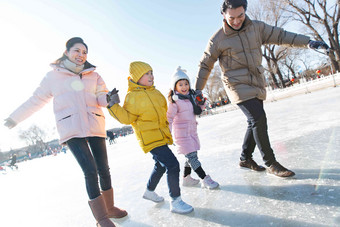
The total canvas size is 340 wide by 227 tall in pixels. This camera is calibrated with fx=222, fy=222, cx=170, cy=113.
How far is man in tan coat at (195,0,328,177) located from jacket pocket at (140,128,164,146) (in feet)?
2.72

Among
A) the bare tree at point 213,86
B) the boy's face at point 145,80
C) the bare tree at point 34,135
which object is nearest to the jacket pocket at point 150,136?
the boy's face at point 145,80

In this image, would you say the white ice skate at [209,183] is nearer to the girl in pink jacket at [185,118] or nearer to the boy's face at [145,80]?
the girl in pink jacket at [185,118]

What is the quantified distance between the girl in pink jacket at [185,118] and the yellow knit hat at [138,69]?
450 millimetres

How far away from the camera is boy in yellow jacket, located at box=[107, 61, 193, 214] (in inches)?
69.6

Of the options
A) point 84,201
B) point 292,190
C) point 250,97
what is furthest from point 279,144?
point 84,201

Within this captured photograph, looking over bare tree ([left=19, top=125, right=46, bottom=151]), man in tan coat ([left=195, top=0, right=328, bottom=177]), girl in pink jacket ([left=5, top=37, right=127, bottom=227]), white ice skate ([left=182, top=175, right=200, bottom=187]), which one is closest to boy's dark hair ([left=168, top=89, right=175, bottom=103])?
man in tan coat ([left=195, top=0, right=328, bottom=177])

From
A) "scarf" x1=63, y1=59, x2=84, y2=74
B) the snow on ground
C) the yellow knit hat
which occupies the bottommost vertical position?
the snow on ground

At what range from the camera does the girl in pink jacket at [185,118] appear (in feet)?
7.36

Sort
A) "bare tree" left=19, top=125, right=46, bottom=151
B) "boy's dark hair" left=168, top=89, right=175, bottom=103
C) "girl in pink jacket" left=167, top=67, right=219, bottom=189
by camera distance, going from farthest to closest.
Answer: "bare tree" left=19, top=125, right=46, bottom=151 < "boy's dark hair" left=168, top=89, right=175, bottom=103 < "girl in pink jacket" left=167, top=67, right=219, bottom=189

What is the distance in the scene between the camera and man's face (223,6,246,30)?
1.97 meters

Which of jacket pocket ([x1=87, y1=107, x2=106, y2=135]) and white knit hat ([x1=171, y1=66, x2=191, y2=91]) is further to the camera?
white knit hat ([x1=171, y1=66, x2=191, y2=91])

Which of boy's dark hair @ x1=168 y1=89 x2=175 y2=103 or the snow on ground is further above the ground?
boy's dark hair @ x1=168 y1=89 x2=175 y2=103

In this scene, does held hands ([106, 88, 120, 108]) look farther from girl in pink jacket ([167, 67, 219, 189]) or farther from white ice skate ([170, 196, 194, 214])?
white ice skate ([170, 196, 194, 214])

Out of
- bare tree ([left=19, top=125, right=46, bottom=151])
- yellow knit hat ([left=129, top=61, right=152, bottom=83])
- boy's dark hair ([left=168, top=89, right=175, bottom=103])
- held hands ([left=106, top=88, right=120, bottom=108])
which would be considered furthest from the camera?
bare tree ([left=19, top=125, right=46, bottom=151])
